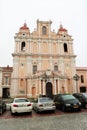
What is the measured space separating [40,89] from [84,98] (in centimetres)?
2057

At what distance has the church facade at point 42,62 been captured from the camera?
37.6m

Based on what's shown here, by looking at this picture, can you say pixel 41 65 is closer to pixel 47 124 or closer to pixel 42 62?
pixel 42 62

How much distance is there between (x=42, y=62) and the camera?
135 ft

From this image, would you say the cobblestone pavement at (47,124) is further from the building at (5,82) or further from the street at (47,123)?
the building at (5,82)

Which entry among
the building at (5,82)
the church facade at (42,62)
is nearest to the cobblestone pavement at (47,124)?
the church facade at (42,62)

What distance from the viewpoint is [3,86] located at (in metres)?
42.2

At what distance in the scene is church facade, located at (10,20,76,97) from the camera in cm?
3759

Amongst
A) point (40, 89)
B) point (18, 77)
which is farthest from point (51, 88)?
point (18, 77)

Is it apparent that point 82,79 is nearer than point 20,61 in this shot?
No

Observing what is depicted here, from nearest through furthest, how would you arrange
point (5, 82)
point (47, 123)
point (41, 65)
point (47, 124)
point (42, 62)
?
point (47, 124), point (47, 123), point (41, 65), point (42, 62), point (5, 82)

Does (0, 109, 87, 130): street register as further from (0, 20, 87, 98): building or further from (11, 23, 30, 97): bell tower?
(11, 23, 30, 97): bell tower

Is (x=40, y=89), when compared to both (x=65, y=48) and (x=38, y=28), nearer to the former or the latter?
(x=65, y=48)

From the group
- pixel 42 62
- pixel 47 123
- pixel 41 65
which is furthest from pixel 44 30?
pixel 47 123

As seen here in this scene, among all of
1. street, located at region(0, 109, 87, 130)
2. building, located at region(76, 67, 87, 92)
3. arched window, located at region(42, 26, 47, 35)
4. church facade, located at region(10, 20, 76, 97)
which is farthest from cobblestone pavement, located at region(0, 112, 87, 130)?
building, located at region(76, 67, 87, 92)
